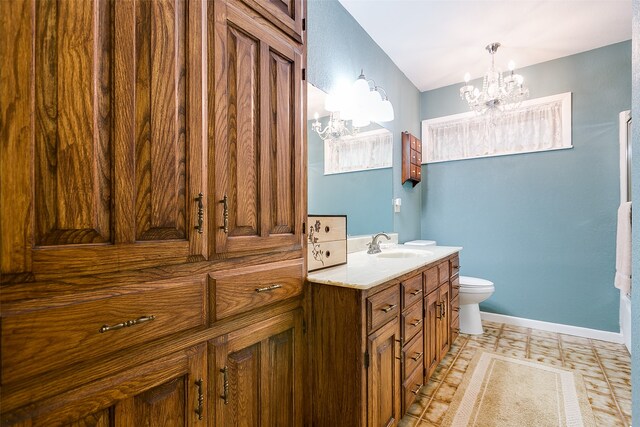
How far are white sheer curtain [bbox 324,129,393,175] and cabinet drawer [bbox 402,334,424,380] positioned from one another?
44.9 inches

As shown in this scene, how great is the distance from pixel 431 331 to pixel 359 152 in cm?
140

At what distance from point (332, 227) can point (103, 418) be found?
115cm

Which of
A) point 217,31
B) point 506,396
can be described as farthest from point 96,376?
point 506,396

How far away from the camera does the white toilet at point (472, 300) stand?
263 cm

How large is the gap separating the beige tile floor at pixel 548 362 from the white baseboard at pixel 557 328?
6 centimetres

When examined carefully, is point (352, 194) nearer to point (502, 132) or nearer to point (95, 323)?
point (95, 323)

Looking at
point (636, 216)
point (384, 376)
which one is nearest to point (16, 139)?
point (384, 376)

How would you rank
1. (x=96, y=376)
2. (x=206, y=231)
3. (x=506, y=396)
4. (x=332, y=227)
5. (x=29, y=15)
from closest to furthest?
(x=29, y=15)
(x=96, y=376)
(x=206, y=231)
(x=332, y=227)
(x=506, y=396)

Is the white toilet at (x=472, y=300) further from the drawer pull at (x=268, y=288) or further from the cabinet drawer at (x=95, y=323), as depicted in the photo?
the cabinet drawer at (x=95, y=323)

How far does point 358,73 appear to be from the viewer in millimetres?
2375

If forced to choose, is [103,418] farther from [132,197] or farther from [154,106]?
[154,106]

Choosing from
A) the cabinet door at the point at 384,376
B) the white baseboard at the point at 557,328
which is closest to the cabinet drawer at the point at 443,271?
the cabinet door at the point at 384,376

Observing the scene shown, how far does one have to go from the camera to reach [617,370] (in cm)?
215

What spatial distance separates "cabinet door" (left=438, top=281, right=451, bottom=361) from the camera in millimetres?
2033
